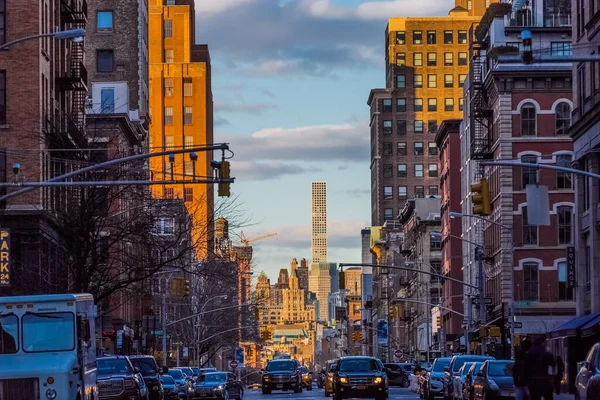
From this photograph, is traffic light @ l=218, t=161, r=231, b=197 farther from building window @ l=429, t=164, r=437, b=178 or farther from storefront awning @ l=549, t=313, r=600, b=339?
building window @ l=429, t=164, r=437, b=178

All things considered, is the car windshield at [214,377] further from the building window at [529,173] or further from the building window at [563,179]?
the building window at [563,179]

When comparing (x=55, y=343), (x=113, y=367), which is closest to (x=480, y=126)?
(x=113, y=367)

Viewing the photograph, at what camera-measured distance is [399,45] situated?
586 feet

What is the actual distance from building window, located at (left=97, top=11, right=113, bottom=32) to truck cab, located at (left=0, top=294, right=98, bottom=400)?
250 ft

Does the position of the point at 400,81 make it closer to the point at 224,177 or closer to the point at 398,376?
the point at 398,376

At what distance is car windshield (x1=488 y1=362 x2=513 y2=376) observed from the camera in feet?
126

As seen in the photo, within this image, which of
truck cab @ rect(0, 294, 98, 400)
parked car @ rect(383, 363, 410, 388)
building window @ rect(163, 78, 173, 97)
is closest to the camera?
truck cab @ rect(0, 294, 98, 400)

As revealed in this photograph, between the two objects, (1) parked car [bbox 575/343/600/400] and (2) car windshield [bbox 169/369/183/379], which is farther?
(2) car windshield [bbox 169/369/183/379]

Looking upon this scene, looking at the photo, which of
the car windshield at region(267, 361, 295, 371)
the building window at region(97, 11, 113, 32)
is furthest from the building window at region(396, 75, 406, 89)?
the car windshield at region(267, 361, 295, 371)

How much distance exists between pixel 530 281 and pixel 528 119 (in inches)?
402

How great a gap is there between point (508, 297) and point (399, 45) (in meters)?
96.6

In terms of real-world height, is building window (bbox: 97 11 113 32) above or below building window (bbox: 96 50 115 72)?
above

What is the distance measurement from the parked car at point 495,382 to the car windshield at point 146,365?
1159cm

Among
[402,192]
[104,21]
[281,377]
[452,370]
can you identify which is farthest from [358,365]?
[402,192]
